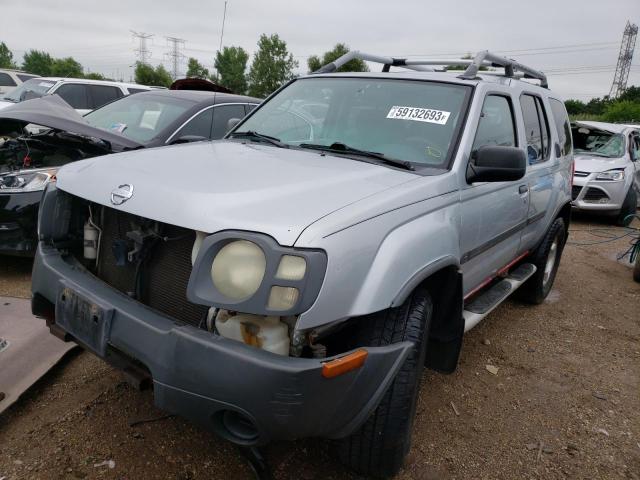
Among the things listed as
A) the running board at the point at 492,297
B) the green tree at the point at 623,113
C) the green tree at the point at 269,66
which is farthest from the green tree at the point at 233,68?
the running board at the point at 492,297

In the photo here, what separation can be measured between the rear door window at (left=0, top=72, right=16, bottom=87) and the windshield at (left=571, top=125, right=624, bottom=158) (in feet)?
54.8

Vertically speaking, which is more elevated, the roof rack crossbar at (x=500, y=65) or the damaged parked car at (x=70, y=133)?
the roof rack crossbar at (x=500, y=65)

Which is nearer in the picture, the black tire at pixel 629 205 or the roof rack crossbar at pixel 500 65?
the roof rack crossbar at pixel 500 65

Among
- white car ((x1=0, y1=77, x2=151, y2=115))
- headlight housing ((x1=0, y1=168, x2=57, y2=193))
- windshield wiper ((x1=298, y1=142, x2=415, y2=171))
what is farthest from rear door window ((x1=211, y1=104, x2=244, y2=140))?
white car ((x1=0, y1=77, x2=151, y2=115))

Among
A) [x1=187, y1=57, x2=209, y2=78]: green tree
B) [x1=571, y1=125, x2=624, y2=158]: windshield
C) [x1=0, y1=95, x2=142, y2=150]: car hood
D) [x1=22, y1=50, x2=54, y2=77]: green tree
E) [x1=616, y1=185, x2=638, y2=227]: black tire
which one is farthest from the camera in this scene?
[x1=22, y1=50, x2=54, y2=77]: green tree

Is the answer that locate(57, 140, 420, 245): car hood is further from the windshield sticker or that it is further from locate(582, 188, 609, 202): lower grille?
locate(582, 188, 609, 202): lower grille

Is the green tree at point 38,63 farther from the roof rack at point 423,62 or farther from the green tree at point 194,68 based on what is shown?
the roof rack at point 423,62

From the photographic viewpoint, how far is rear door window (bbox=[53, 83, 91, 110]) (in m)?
9.98

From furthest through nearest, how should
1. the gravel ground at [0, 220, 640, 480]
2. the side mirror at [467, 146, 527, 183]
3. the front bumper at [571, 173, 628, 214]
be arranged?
the front bumper at [571, 173, 628, 214]
the side mirror at [467, 146, 527, 183]
the gravel ground at [0, 220, 640, 480]

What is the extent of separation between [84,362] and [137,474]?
1075 mm

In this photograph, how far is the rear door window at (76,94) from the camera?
998 centimetres

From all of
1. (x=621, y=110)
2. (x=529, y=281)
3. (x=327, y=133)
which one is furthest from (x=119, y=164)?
(x=621, y=110)

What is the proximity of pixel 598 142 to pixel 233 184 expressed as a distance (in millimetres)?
10164

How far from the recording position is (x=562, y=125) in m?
4.59
